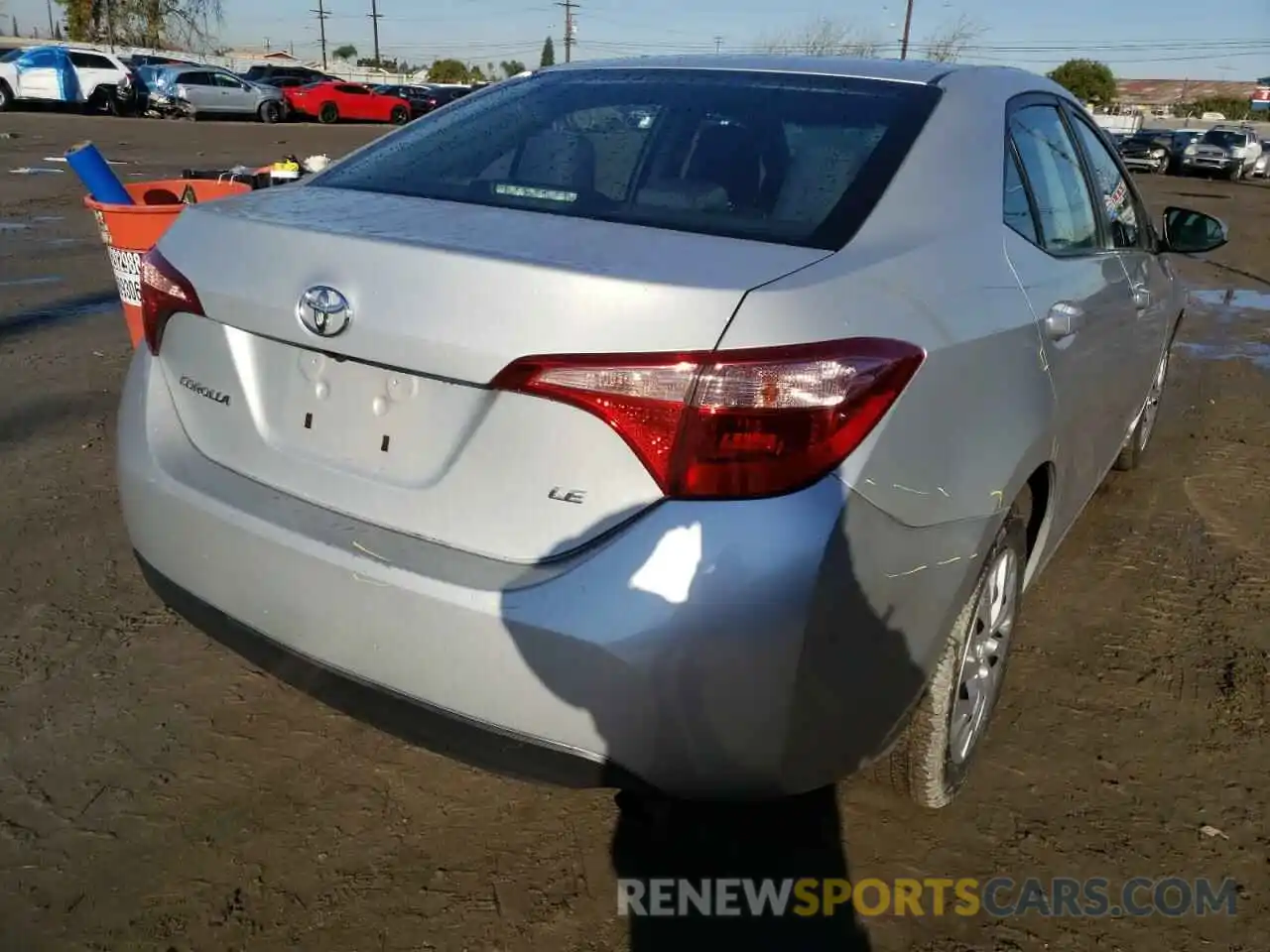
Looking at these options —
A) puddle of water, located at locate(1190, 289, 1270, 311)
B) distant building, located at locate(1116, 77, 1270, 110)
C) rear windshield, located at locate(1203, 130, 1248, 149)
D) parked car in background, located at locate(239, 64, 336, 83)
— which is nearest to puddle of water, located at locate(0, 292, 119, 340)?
puddle of water, located at locate(1190, 289, 1270, 311)

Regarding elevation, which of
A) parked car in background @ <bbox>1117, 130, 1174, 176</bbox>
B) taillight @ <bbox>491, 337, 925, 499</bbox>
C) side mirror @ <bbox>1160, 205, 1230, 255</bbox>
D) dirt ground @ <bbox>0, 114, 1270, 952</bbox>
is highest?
taillight @ <bbox>491, 337, 925, 499</bbox>

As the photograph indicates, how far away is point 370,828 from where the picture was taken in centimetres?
243

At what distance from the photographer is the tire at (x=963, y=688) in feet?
7.57

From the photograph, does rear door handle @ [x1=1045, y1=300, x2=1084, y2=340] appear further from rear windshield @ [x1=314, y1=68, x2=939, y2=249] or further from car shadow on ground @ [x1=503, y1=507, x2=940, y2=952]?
car shadow on ground @ [x1=503, y1=507, x2=940, y2=952]

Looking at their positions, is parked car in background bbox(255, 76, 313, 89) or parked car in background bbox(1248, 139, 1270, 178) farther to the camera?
parked car in background bbox(255, 76, 313, 89)

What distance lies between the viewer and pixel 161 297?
2301 mm

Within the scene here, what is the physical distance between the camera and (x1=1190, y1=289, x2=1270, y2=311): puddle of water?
9.95 metres

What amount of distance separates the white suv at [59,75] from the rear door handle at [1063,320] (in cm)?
3219

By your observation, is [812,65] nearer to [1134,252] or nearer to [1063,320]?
[1063,320]

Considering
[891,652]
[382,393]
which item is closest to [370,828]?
[382,393]

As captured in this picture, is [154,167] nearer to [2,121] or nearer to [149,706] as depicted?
[2,121]

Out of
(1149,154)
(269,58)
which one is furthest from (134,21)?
(1149,154)

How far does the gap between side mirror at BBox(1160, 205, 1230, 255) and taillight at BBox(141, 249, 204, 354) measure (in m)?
3.42

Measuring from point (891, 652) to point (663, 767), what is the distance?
18.4 inches
